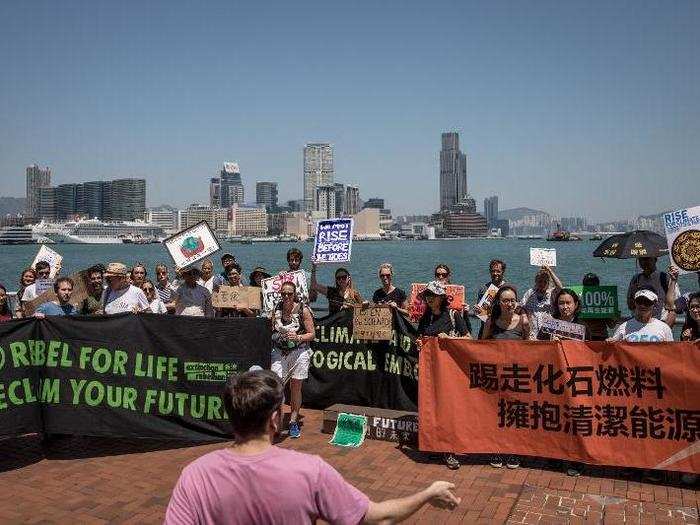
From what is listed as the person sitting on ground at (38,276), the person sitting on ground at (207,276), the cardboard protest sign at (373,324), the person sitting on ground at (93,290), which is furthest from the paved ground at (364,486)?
the person sitting on ground at (207,276)

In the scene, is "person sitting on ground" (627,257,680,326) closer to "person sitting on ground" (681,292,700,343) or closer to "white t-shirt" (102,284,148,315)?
"person sitting on ground" (681,292,700,343)

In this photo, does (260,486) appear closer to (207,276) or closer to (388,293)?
(388,293)

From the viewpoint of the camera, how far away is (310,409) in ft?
26.8

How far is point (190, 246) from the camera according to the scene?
28.7ft

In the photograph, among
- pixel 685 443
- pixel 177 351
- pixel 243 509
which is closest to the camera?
pixel 243 509

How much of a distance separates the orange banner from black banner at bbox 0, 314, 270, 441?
2.05 m

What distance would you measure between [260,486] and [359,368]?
6.02 metres

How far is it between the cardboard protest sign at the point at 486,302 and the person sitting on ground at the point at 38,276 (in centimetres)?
619

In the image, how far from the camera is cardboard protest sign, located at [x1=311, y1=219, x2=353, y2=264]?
918 centimetres

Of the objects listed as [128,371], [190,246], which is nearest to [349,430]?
[128,371]

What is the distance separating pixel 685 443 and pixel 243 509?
4.69 metres

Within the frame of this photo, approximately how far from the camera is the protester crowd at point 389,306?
230 inches

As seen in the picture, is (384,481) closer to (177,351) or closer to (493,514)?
(493,514)

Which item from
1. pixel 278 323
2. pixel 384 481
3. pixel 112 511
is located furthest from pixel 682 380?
pixel 112 511
